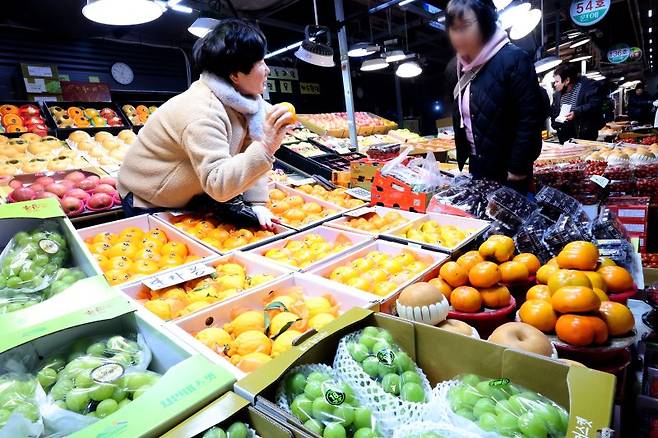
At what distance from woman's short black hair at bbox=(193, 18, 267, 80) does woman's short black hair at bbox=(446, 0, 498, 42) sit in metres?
1.36

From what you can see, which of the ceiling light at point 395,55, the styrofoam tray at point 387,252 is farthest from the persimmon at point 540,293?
the ceiling light at point 395,55

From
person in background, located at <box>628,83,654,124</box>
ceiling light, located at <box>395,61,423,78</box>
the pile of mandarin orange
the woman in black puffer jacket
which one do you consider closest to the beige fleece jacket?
the pile of mandarin orange

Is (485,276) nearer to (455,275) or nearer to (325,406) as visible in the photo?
(455,275)

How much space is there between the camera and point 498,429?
0.78 metres

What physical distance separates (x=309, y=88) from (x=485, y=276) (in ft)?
42.1

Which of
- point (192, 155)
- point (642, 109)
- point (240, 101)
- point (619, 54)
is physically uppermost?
point (240, 101)

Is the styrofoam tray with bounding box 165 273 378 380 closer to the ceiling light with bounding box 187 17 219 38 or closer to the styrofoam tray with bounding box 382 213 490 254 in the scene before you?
the styrofoam tray with bounding box 382 213 490 254

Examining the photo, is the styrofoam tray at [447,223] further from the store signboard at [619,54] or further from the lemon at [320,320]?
the store signboard at [619,54]

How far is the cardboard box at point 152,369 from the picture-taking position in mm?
735

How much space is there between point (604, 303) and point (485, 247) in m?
0.47

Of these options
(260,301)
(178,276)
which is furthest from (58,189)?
(260,301)

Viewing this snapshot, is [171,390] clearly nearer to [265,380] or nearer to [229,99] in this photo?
[265,380]

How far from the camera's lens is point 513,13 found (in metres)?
5.87

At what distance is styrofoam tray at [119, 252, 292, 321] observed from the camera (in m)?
1.64
